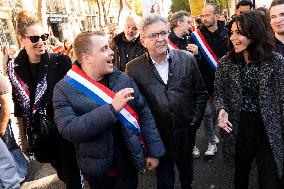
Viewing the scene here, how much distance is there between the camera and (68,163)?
11.2ft

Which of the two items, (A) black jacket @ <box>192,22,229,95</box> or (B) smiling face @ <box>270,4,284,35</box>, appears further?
(A) black jacket @ <box>192,22,229,95</box>

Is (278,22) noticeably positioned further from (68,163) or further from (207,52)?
(68,163)

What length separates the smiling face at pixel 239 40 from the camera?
2.92 metres

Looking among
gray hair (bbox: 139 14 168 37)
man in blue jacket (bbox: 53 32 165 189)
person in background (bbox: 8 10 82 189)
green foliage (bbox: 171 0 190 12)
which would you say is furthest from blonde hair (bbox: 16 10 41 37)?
green foliage (bbox: 171 0 190 12)

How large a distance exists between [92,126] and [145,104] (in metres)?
0.61

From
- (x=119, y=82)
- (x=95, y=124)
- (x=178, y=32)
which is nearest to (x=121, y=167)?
(x=95, y=124)

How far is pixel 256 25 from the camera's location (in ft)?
9.47

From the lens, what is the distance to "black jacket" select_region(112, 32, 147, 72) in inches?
202

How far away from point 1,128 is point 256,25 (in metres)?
2.32

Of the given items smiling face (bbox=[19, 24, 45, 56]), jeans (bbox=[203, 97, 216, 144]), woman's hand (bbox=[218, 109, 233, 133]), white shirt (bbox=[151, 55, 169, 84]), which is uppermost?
smiling face (bbox=[19, 24, 45, 56])

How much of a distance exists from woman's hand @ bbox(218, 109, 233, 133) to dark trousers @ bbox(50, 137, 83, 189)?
1472 millimetres

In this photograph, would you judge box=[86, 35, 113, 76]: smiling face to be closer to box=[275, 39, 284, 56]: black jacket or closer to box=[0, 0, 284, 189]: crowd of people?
box=[0, 0, 284, 189]: crowd of people

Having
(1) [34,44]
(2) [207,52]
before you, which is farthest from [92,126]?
(2) [207,52]

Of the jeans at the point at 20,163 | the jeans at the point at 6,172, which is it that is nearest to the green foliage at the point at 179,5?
the jeans at the point at 20,163
